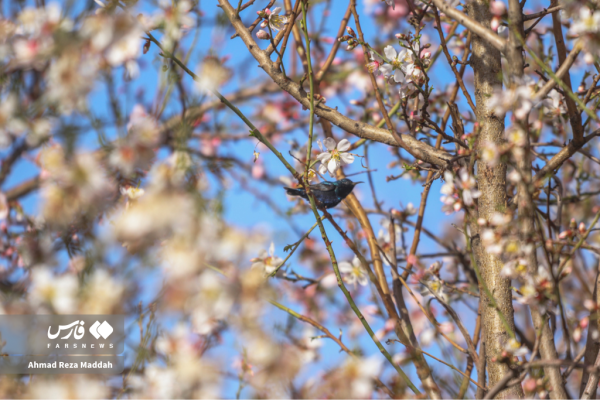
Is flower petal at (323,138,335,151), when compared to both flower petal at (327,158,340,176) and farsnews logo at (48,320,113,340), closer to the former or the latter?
flower petal at (327,158,340,176)

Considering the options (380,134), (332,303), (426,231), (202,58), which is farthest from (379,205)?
(202,58)

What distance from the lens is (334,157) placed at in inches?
55.4

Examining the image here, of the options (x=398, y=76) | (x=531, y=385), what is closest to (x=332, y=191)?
(x=398, y=76)

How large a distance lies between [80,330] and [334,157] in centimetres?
85

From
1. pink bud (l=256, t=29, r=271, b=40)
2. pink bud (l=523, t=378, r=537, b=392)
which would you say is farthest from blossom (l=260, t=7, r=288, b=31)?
pink bud (l=523, t=378, r=537, b=392)

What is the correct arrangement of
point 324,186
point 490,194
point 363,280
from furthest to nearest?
point 363,280, point 324,186, point 490,194

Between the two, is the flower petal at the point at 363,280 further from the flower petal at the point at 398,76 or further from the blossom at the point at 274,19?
the blossom at the point at 274,19

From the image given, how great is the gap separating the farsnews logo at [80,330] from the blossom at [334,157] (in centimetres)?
75

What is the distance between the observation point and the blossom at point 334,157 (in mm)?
1386

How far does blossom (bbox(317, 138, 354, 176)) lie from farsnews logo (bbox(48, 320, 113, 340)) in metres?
0.75

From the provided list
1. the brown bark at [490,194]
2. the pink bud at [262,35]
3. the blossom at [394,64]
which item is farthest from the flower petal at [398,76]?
the pink bud at [262,35]

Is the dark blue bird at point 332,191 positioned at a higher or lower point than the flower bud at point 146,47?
lower

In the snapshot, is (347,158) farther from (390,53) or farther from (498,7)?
(498,7)

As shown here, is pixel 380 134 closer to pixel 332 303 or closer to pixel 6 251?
pixel 332 303
